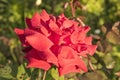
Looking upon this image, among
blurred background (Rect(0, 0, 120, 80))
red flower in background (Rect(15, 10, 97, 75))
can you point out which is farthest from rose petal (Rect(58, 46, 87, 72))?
blurred background (Rect(0, 0, 120, 80))

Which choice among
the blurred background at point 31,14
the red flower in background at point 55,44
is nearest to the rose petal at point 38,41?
the red flower in background at point 55,44

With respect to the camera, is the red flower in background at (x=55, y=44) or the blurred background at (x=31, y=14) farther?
the blurred background at (x=31, y=14)

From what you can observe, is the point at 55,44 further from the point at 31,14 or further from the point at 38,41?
the point at 31,14

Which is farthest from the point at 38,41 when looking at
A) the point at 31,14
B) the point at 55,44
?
the point at 31,14

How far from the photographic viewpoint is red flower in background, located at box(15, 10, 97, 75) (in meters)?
1.21

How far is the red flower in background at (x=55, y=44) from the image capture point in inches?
47.7

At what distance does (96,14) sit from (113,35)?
5.33 feet

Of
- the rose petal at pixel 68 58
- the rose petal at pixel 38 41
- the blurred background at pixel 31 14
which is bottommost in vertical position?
the rose petal at pixel 68 58

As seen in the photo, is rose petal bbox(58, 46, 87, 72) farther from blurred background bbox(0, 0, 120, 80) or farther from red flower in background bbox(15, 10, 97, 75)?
blurred background bbox(0, 0, 120, 80)

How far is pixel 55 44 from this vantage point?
4.05ft

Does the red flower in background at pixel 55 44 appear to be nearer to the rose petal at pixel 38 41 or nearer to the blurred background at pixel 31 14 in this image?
the rose petal at pixel 38 41

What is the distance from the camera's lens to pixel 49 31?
1.24 m

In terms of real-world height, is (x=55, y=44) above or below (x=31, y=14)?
below

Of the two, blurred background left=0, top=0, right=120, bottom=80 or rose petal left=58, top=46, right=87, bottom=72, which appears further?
blurred background left=0, top=0, right=120, bottom=80
